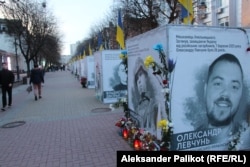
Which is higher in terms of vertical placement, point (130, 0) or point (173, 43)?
point (130, 0)

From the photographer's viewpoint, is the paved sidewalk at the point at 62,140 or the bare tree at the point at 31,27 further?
the bare tree at the point at 31,27

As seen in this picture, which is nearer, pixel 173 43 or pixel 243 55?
pixel 173 43

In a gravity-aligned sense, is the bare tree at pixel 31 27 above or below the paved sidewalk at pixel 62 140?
above

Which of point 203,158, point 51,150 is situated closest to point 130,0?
point 51,150

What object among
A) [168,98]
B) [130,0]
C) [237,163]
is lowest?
[237,163]

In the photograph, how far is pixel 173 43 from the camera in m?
4.44

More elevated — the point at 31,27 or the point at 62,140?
the point at 31,27

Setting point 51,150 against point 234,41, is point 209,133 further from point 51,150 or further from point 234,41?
point 51,150

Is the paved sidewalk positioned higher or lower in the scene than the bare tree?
lower

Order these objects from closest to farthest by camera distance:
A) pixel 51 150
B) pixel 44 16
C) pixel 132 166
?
pixel 132 166 < pixel 51 150 < pixel 44 16

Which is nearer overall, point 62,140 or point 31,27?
point 62,140

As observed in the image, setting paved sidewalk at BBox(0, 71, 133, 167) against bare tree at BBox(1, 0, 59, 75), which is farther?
bare tree at BBox(1, 0, 59, 75)

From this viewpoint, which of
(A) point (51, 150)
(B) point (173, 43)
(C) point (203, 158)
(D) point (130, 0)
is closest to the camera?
(C) point (203, 158)

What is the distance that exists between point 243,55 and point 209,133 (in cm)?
157
